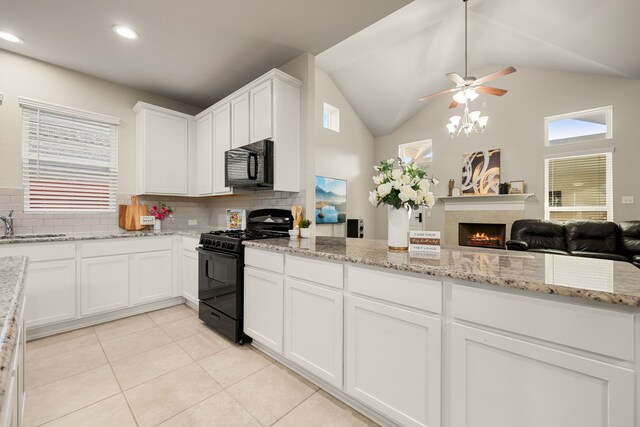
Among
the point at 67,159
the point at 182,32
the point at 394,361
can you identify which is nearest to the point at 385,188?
the point at 394,361

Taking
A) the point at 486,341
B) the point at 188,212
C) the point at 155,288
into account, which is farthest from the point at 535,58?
the point at 155,288

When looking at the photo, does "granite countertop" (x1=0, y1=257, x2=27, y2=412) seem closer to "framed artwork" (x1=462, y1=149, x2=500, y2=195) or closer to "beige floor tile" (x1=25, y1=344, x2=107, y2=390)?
"beige floor tile" (x1=25, y1=344, x2=107, y2=390)

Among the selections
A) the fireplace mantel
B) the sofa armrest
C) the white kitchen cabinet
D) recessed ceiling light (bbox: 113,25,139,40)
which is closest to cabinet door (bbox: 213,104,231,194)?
the white kitchen cabinet

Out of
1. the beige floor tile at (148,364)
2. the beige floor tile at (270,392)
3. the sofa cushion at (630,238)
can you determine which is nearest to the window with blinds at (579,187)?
the sofa cushion at (630,238)

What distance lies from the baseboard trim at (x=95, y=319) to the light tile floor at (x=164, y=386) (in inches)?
2.8

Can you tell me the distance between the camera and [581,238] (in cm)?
443

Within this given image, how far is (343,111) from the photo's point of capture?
6.28 metres

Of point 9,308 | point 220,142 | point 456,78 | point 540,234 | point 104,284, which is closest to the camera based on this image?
point 9,308

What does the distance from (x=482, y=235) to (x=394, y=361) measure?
5.48 metres

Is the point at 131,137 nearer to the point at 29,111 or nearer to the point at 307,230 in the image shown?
the point at 29,111

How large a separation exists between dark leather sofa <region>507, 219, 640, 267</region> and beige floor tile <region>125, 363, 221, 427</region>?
186 inches

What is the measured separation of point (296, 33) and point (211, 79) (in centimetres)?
138

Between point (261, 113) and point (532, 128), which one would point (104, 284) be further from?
point (532, 128)

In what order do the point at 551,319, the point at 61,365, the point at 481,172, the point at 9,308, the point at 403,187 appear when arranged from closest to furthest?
1. the point at 9,308
2. the point at 551,319
3. the point at 403,187
4. the point at 61,365
5. the point at 481,172
